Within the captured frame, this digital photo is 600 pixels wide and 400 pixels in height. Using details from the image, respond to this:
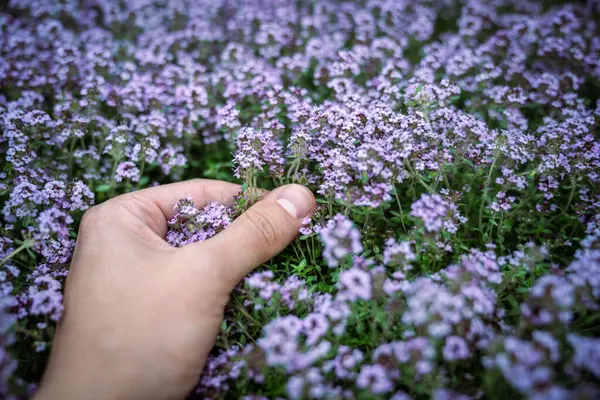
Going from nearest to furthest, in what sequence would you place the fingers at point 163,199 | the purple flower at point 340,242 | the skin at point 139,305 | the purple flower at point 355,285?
the skin at point 139,305, the purple flower at point 355,285, the purple flower at point 340,242, the fingers at point 163,199

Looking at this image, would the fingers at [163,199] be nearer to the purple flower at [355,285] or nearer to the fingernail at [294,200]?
the fingernail at [294,200]

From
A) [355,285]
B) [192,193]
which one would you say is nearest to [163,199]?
[192,193]

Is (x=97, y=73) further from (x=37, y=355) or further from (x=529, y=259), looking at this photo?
(x=529, y=259)

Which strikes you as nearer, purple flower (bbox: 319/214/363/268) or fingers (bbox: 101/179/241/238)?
purple flower (bbox: 319/214/363/268)

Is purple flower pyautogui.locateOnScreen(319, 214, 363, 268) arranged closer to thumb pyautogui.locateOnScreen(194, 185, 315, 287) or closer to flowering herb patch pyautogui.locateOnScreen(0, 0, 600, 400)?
flowering herb patch pyautogui.locateOnScreen(0, 0, 600, 400)

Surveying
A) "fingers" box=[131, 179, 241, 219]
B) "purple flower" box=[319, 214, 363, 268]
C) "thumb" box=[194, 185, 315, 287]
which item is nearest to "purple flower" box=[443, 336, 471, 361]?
"purple flower" box=[319, 214, 363, 268]

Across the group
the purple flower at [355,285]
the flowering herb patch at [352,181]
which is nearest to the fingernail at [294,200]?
the flowering herb patch at [352,181]

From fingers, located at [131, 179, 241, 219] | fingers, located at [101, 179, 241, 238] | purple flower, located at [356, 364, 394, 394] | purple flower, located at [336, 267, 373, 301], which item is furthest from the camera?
fingers, located at [131, 179, 241, 219]

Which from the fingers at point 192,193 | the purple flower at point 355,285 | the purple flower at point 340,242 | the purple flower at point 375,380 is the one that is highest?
the purple flower at point 340,242
